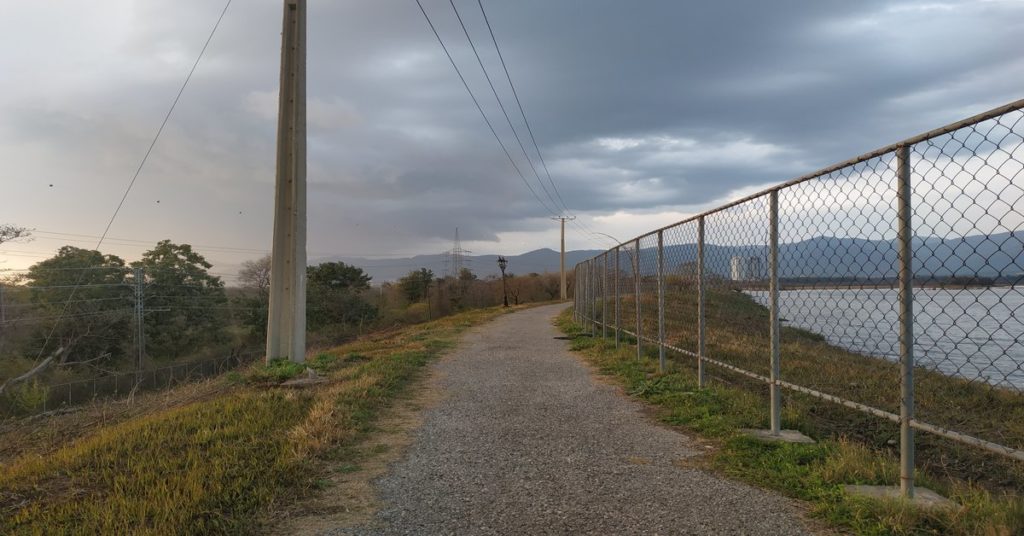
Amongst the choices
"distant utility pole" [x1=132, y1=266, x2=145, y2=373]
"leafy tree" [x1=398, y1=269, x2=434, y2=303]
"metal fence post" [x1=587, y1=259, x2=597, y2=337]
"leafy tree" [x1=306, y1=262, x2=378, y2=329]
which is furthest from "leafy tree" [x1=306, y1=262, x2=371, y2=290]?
"metal fence post" [x1=587, y1=259, x2=597, y2=337]

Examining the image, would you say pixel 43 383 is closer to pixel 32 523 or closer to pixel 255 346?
pixel 255 346

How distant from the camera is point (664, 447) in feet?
15.5

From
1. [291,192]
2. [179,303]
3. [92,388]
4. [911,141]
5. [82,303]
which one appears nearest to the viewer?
[911,141]

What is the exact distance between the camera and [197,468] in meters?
4.01

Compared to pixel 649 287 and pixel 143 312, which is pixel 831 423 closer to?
pixel 649 287

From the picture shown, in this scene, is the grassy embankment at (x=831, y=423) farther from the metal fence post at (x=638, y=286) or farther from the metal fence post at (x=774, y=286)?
the metal fence post at (x=774, y=286)

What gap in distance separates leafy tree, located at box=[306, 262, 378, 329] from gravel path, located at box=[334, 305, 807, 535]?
36.8 m

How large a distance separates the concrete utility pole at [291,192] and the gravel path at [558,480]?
4.01 metres

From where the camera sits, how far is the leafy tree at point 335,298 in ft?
139

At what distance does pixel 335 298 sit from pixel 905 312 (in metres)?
43.1

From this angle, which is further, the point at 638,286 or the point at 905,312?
the point at 638,286

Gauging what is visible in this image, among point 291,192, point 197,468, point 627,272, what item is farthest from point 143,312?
point 197,468

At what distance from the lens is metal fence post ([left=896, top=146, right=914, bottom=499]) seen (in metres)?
3.17

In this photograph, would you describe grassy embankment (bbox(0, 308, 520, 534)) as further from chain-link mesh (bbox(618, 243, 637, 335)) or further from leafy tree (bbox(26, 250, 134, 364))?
leafy tree (bbox(26, 250, 134, 364))
